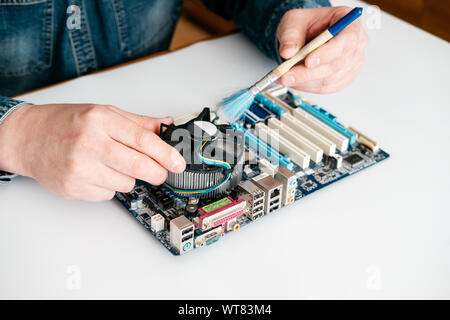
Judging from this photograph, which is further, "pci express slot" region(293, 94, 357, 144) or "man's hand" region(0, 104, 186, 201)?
"pci express slot" region(293, 94, 357, 144)

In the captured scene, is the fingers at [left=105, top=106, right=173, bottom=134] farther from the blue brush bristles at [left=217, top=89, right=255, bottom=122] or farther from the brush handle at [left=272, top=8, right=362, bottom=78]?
the brush handle at [left=272, top=8, right=362, bottom=78]

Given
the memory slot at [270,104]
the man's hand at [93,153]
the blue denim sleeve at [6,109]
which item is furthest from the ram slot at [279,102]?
the blue denim sleeve at [6,109]

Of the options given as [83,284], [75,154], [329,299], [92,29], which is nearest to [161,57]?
[92,29]

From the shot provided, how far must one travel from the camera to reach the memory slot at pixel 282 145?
125 cm

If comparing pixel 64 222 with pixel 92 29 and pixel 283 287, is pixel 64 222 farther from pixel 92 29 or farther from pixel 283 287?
pixel 92 29

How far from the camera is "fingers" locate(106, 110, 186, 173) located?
1052 millimetres

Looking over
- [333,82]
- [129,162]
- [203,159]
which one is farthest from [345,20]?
[129,162]

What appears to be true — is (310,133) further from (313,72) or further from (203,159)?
(203,159)

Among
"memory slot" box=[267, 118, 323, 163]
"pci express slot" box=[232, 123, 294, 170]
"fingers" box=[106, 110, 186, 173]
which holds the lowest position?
"pci express slot" box=[232, 123, 294, 170]

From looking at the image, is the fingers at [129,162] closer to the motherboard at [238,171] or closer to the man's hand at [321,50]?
the motherboard at [238,171]

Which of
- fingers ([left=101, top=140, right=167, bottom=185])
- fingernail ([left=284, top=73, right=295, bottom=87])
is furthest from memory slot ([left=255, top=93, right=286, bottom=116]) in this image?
fingers ([left=101, top=140, right=167, bottom=185])

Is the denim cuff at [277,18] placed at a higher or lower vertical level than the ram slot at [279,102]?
higher

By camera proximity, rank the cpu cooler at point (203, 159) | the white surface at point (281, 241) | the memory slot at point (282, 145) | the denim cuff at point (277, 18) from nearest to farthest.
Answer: the white surface at point (281, 241) < the cpu cooler at point (203, 159) < the memory slot at point (282, 145) < the denim cuff at point (277, 18)

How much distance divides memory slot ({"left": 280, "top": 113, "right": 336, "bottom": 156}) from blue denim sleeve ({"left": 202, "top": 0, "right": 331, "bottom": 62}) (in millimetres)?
317
